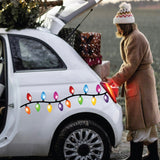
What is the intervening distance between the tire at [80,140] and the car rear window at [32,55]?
0.67 meters

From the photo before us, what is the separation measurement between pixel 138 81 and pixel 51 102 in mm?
1221

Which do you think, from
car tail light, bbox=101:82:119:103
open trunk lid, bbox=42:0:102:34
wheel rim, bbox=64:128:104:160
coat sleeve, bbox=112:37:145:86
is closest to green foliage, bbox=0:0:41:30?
open trunk lid, bbox=42:0:102:34

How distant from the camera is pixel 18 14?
5590 mm

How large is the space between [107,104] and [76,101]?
1.13ft

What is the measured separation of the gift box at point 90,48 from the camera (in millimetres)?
5770

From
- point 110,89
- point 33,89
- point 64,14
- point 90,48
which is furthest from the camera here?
point 64,14

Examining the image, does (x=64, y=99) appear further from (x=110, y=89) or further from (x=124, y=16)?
(x=124, y=16)

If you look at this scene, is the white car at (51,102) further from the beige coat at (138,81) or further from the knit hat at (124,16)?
the knit hat at (124,16)

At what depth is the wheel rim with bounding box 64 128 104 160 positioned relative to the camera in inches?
220

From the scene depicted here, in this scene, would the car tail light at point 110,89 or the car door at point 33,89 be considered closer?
the car door at point 33,89

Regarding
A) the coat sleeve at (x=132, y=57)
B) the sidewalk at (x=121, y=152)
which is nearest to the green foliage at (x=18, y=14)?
the coat sleeve at (x=132, y=57)

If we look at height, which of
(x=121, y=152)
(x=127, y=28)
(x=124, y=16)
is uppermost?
(x=124, y=16)

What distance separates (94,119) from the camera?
5.68m

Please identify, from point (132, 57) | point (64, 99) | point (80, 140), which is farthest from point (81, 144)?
point (132, 57)
